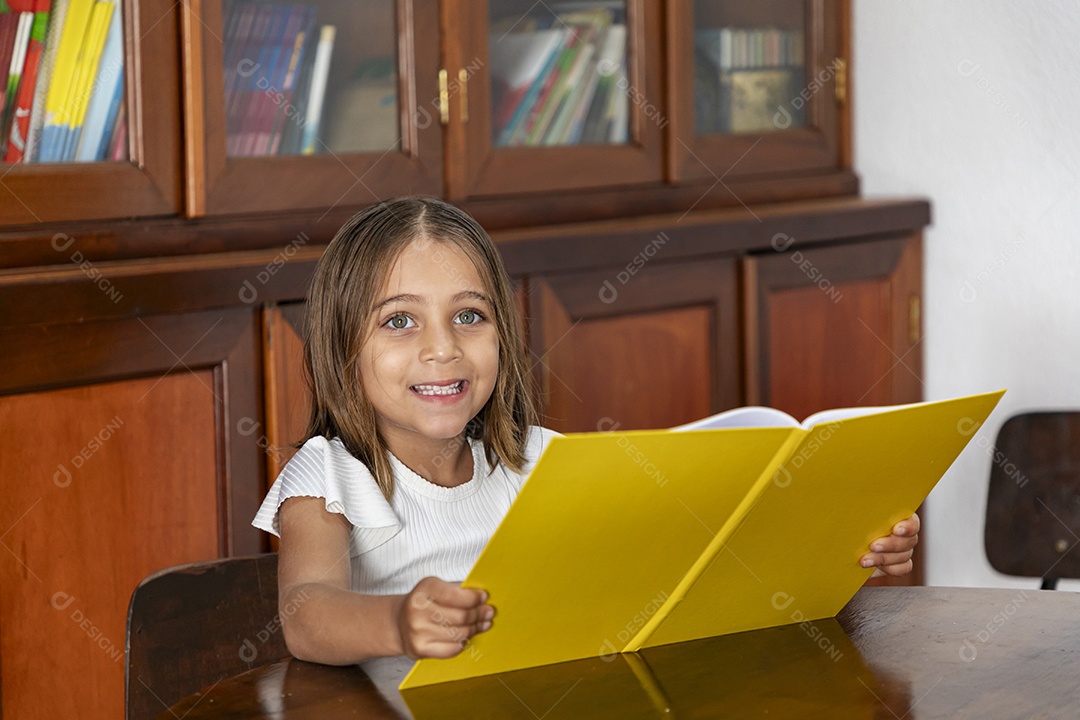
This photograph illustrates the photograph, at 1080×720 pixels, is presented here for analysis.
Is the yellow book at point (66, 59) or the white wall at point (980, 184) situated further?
the white wall at point (980, 184)

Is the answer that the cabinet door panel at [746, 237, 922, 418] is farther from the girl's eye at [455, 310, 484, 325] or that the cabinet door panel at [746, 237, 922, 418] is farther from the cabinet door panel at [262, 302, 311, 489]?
the girl's eye at [455, 310, 484, 325]

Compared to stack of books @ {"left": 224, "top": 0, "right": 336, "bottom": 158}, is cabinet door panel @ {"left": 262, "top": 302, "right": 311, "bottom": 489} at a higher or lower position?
lower

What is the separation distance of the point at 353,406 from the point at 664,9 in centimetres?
127

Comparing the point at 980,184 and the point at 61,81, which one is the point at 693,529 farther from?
the point at 980,184

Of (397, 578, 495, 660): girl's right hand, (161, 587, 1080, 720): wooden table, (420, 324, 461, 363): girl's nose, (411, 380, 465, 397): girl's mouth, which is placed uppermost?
(420, 324, 461, 363): girl's nose

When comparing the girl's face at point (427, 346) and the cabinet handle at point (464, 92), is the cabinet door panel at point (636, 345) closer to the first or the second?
the cabinet handle at point (464, 92)

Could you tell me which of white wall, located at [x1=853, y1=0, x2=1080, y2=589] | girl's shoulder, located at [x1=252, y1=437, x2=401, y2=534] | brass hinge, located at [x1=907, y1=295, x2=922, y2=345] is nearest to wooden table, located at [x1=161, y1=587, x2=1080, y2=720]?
girl's shoulder, located at [x1=252, y1=437, x2=401, y2=534]

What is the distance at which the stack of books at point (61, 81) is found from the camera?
5.01ft

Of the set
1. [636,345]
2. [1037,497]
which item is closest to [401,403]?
[636,345]

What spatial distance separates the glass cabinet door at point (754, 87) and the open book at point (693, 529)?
1.35m

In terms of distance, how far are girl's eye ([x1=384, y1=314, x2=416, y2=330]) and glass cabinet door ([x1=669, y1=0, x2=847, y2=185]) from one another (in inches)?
45.4

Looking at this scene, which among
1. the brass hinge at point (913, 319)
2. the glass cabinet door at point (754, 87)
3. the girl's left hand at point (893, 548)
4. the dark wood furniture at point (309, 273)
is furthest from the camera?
the brass hinge at point (913, 319)

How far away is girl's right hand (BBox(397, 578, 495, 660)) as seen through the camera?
89 cm

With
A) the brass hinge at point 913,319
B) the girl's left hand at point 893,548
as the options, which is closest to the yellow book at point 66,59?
the girl's left hand at point 893,548
